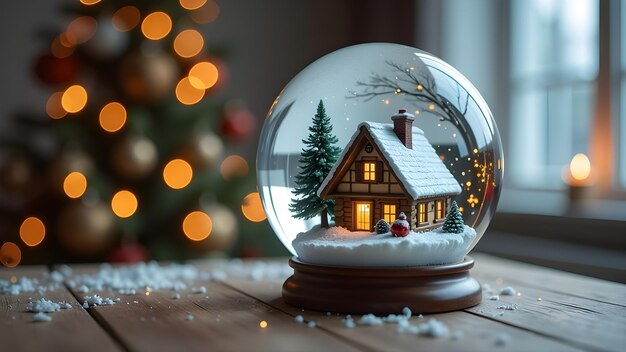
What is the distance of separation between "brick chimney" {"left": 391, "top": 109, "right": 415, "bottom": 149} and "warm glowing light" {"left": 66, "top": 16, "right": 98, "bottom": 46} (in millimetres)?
2117

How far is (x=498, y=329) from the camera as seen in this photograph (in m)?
0.99

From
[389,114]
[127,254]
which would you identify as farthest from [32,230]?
[389,114]

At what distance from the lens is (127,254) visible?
2.75 meters

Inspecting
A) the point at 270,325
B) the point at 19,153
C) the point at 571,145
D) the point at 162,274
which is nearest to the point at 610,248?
the point at 571,145

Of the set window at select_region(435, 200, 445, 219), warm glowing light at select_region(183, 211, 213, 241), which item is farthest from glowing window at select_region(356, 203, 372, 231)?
warm glowing light at select_region(183, 211, 213, 241)

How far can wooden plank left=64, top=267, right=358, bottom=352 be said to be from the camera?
0.89 meters

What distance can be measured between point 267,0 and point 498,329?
3.52 meters

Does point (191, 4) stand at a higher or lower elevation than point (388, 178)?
higher

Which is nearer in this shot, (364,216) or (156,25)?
(364,216)

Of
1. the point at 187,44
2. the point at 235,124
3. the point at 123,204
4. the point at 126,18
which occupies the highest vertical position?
the point at 126,18

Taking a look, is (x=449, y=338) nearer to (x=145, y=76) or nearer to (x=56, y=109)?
(x=145, y=76)

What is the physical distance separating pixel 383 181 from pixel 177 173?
1.98m

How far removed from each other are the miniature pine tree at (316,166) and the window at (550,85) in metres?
1.96

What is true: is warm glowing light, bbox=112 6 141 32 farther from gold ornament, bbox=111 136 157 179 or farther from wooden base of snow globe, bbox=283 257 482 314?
wooden base of snow globe, bbox=283 257 482 314
